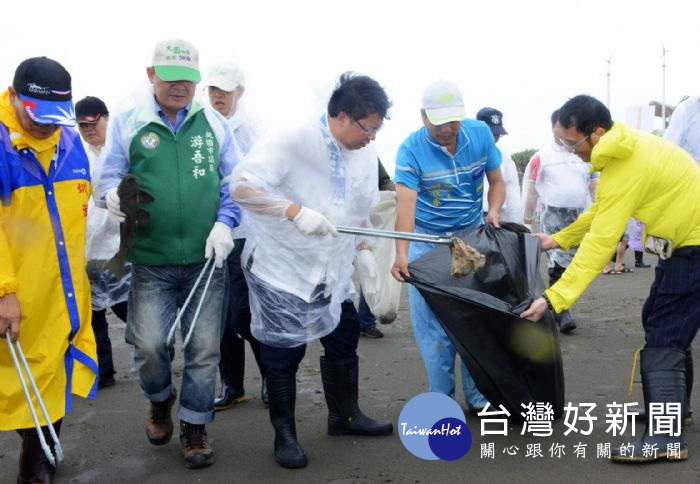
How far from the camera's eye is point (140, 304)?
3365 mm

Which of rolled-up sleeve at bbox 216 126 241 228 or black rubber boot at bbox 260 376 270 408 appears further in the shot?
black rubber boot at bbox 260 376 270 408

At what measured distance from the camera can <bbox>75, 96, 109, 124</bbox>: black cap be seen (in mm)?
4660

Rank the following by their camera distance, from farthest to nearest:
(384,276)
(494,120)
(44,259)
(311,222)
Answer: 1. (494,120)
2. (384,276)
3. (311,222)
4. (44,259)

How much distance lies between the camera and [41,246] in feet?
9.83

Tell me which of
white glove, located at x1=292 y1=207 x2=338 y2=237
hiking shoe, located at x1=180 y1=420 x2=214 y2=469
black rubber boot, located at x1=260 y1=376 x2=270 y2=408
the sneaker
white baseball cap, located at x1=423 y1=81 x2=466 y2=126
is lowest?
the sneaker

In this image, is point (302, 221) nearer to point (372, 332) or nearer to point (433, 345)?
point (433, 345)

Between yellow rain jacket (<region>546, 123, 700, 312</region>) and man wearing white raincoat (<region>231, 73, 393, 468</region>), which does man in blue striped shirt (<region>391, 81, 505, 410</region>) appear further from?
yellow rain jacket (<region>546, 123, 700, 312</region>)

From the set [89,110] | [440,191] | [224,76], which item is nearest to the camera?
[440,191]

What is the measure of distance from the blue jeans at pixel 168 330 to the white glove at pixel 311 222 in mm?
549

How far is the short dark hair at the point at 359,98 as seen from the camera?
10.7 ft

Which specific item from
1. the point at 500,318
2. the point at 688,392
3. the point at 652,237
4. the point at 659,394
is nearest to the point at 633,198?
the point at 652,237

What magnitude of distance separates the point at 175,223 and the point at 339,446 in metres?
1.26

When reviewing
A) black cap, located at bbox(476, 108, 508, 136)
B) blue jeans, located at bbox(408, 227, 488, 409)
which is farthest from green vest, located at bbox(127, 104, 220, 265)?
black cap, located at bbox(476, 108, 508, 136)

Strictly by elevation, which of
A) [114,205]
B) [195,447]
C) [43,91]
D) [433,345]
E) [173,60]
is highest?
[173,60]
